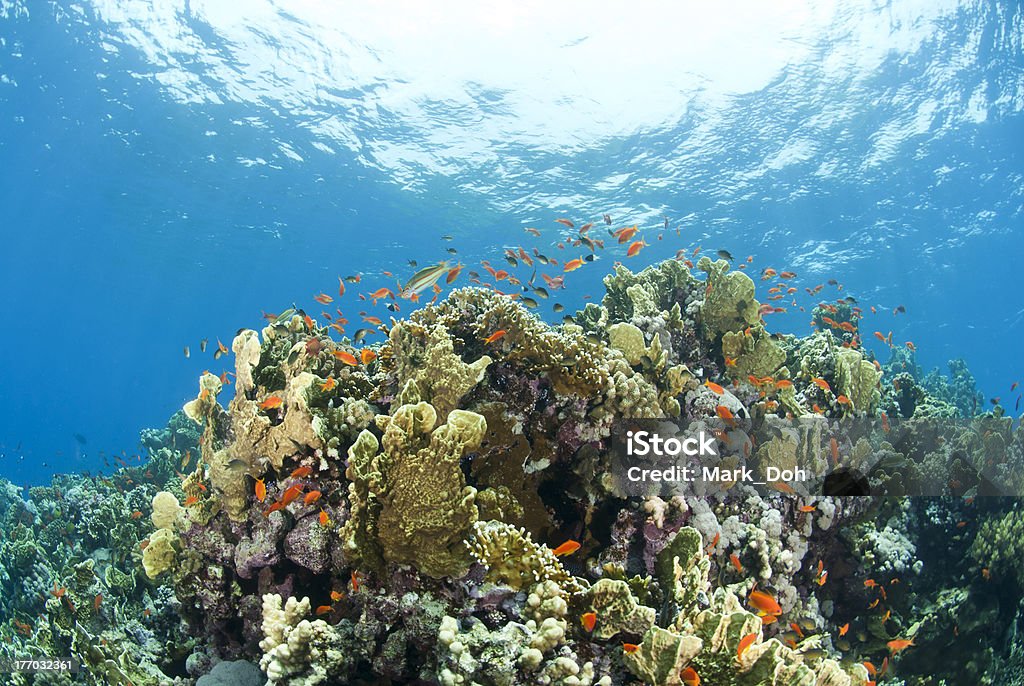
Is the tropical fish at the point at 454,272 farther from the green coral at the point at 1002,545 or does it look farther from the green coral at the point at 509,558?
the green coral at the point at 1002,545

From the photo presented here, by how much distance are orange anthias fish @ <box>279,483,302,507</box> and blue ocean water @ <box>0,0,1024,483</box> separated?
27.0 feet

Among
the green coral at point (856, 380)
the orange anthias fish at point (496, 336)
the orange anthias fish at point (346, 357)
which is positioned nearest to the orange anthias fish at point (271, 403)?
the orange anthias fish at point (346, 357)

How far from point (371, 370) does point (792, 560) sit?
5231 millimetres

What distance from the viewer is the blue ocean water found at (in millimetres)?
20094

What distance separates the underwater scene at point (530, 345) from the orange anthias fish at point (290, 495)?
7 cm

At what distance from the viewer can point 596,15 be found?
19.7 metres

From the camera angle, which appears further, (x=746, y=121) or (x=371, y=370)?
(x=746, y=121)


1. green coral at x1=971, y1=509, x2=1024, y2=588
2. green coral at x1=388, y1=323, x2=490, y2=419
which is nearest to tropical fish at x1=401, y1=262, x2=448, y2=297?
green coral at x1=388, y1=323, x2=490, y2=419

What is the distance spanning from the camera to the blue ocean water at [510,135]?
791 inches

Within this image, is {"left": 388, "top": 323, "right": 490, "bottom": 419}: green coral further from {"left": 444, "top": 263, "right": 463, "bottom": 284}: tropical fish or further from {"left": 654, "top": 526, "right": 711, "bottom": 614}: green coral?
{"left": 654, "top": 526, "right": 711, "bottom": 614}: green coral

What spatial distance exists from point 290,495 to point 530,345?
8.58ft

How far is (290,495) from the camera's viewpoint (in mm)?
4434

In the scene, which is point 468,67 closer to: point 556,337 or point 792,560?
point 556,337

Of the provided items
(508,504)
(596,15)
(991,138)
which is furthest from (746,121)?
(508,504)
